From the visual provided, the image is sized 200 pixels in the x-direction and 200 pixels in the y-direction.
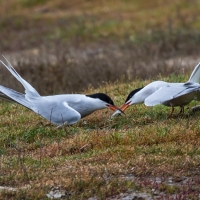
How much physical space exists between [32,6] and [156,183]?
26.9 meters

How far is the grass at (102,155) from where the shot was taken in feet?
18.2

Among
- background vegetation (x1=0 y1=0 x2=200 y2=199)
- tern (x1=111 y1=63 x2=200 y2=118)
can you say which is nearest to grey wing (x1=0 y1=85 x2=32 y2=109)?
background vegetation (x1=0 y1=0 x2=200 y2=199)

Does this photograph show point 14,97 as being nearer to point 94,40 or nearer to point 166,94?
point 166,94

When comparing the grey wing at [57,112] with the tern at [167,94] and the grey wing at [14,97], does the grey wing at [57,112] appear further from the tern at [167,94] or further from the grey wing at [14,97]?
the tern at [167,94]

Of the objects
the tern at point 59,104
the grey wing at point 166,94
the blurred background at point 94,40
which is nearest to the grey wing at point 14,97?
the tern at point 59,104

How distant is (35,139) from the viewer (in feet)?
23.7

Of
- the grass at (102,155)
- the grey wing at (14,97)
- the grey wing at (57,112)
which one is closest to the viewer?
the grass at (102,155)

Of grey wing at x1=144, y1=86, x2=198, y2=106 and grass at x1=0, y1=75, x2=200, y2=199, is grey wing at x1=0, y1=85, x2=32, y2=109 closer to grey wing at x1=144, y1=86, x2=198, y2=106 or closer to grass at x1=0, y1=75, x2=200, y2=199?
grass at x1=0, y1=75, x2=200, y2=199

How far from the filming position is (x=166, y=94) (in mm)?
7125

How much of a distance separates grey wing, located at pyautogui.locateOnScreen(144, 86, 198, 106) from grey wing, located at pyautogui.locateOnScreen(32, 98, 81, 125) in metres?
0.83

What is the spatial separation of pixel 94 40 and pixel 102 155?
58.0 ft

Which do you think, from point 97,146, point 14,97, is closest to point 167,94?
point 97,146

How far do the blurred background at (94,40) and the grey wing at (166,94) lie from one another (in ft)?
12.8

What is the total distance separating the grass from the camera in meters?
5.54
